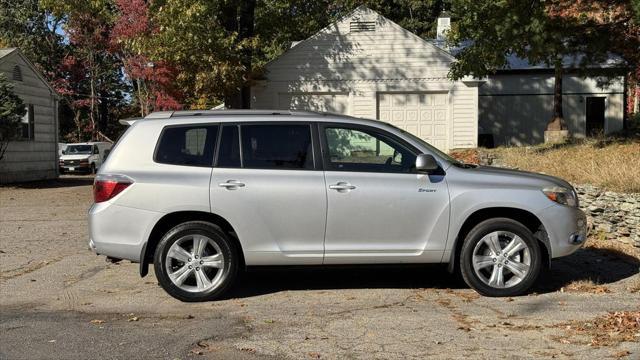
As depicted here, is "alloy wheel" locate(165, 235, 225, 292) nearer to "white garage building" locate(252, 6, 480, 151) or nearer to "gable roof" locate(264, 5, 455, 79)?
"white garage building" locate(252, 6, 480, 151)

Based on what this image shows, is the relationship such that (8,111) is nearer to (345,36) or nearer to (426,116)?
(345,36)

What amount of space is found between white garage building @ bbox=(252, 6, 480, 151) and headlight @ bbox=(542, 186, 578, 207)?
46.9 ft

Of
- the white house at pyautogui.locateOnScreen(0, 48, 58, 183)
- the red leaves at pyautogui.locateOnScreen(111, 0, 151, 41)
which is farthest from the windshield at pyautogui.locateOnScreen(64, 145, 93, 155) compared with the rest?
the white house at pyautogui.locateOnScreen(0, 48, 58, 183)

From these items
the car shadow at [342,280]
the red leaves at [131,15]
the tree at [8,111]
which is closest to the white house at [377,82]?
the tree at [8,111]

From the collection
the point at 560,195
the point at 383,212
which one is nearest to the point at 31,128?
the point at 383,212

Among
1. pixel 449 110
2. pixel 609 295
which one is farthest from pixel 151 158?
pixel 449 110

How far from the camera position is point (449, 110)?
2105cm

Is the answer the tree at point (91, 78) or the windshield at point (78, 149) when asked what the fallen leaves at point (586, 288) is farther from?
the tree at point (91, 78)

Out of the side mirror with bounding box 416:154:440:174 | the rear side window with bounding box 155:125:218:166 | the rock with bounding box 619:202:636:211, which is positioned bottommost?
the rock with bounding box 619:202:636:211

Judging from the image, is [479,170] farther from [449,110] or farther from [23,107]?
[23,107]

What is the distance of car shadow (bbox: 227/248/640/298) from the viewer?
711 centimetres

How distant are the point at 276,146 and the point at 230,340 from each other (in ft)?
7.01

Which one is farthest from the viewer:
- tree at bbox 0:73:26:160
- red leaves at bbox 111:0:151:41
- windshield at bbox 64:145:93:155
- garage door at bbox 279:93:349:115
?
windshield at bbox 64:145:93:155

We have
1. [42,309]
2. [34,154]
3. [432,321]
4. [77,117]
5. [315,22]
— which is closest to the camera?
[432,321]
